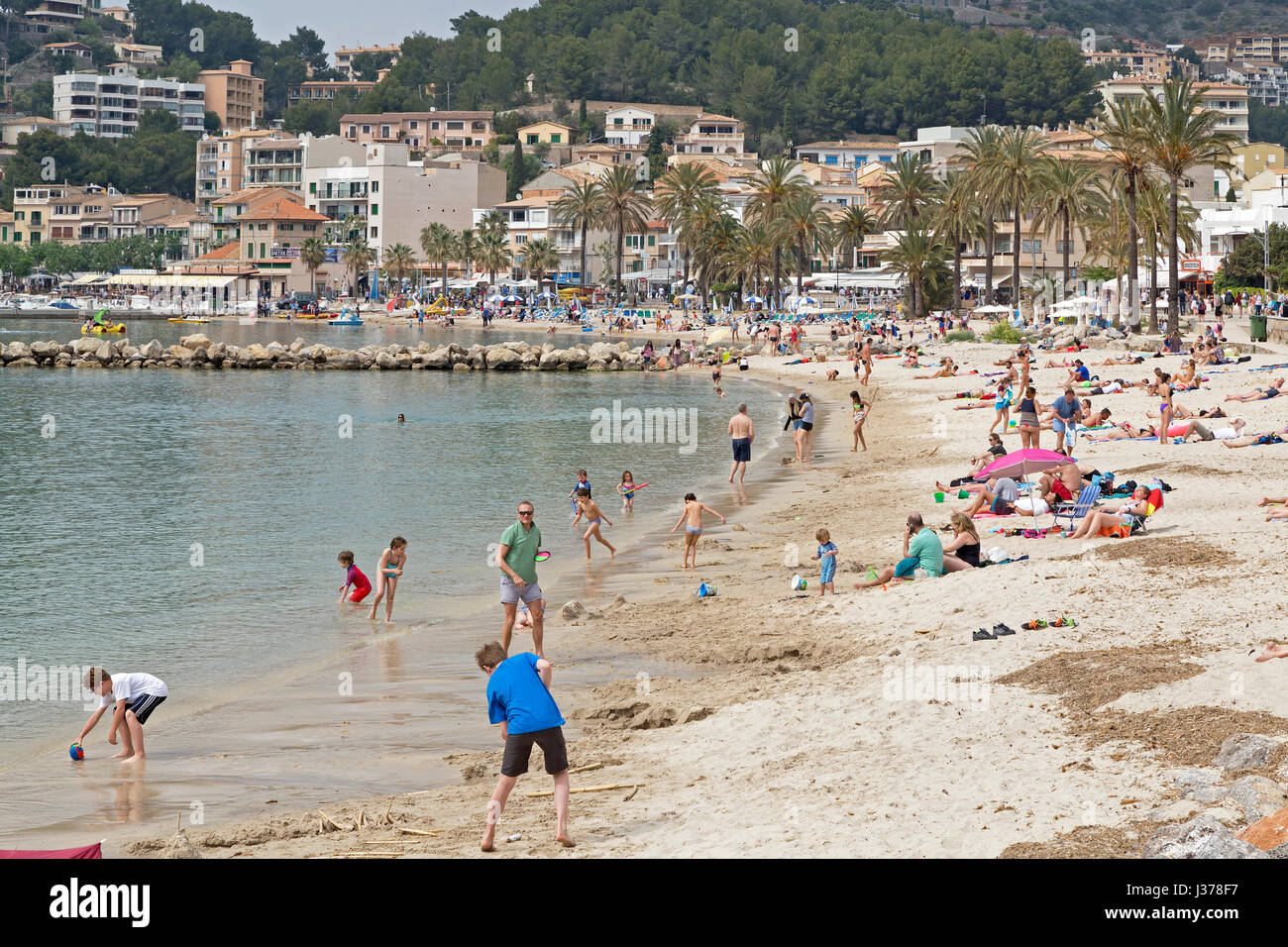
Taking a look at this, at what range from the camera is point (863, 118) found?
175375 mm

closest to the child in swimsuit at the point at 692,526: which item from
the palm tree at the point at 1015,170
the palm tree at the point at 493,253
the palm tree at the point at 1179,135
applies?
the palm tree at the point at 1179,135

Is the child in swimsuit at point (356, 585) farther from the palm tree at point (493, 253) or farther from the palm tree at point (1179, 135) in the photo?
the palm tree at point (493, 253)

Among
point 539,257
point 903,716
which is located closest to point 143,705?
point 903,716

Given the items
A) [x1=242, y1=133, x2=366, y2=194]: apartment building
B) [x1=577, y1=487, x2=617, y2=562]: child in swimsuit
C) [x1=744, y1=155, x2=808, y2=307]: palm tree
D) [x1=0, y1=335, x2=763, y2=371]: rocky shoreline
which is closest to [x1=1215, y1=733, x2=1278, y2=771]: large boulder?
[x1=577, y1=487, x2=617, y2=562]: child in swimsuit

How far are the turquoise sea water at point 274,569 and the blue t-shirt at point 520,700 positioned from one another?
7.11ft

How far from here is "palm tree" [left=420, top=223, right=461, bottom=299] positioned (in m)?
117

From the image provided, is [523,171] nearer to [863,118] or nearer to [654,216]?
[654,216]

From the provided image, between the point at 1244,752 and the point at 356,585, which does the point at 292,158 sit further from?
the point at 1244,752

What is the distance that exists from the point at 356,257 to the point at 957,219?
63.4 meters

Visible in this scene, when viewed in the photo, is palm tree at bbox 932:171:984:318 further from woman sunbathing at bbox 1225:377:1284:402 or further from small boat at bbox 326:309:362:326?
small boat at bbox 326:309:362:326

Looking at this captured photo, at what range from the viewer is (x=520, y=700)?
826 centimetres
